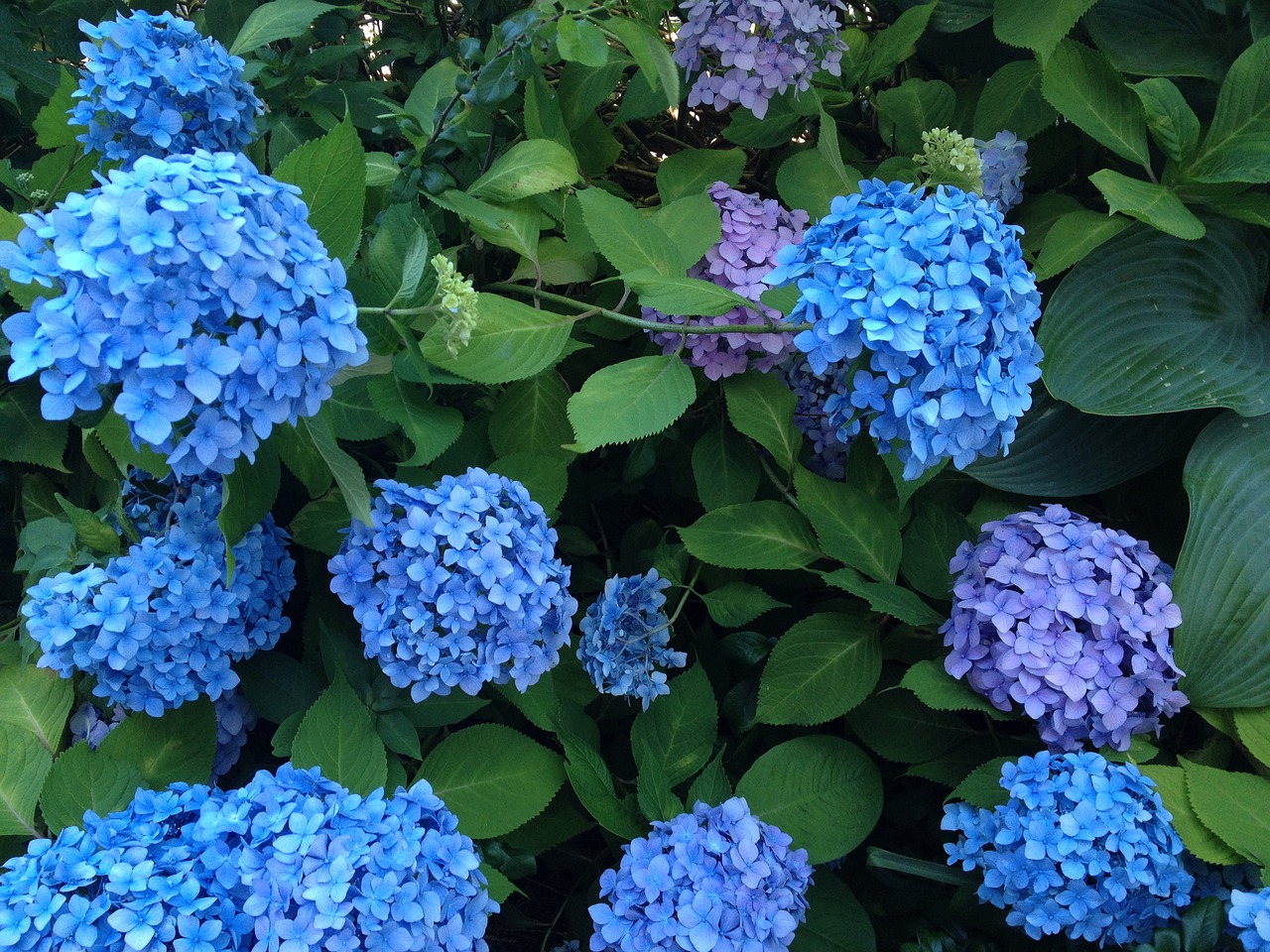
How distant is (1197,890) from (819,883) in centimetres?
48

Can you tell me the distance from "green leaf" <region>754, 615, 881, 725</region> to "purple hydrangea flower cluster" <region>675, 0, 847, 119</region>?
756 millimetres

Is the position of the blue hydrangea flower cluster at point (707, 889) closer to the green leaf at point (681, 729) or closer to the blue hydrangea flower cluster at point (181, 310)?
the green leaf at point (681, 729)

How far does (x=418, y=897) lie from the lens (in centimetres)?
98

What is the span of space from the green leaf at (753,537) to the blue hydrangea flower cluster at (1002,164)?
0.58 meters

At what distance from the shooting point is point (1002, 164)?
153cm

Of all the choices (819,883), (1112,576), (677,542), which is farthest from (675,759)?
(1112,576)

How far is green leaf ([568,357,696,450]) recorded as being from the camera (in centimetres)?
117

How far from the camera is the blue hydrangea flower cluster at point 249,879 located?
91 cm

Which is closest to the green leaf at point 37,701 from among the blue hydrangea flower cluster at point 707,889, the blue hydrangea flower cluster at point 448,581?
the blue hydrangea flower cluster at point 448,581

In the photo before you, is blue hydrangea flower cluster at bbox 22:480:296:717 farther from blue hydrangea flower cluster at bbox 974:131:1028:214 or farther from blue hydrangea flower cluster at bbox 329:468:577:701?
blue hydrangea flower cluster at bbox 974:131:1028:214

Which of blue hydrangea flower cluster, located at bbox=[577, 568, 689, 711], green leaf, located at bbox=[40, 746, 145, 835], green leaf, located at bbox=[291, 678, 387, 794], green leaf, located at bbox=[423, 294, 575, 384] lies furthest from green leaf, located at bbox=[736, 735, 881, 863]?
green leaf, located at bbox=[40, 746, 145, 835]

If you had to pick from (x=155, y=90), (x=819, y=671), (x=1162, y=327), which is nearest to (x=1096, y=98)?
(x=1162, y=327)

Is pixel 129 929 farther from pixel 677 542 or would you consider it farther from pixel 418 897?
pixel 677 542

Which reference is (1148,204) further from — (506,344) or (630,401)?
(506,344)
